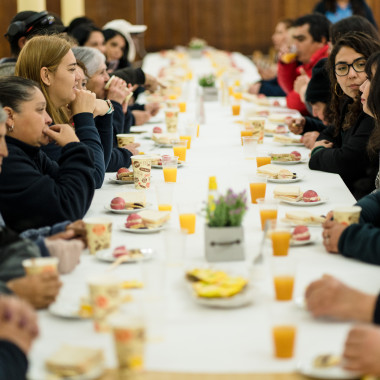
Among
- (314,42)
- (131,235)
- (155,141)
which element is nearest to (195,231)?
(131,235)

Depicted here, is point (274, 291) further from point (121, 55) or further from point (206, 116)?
point (121, 55)

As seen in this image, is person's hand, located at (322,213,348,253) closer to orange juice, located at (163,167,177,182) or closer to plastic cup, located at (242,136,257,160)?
orange juice, located at (163,167,177,182)

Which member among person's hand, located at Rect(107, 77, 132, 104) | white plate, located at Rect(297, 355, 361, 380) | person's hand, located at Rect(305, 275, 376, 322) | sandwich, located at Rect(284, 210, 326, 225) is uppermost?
person's hand, located at Rect(107, 77, 132, 104)

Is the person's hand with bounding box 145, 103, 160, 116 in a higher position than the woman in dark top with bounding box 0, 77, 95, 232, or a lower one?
lower

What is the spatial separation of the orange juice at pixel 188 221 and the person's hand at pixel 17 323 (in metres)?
0.87

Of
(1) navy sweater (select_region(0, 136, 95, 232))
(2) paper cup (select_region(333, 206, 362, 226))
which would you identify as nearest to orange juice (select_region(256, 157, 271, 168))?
(1) navy sweater (select_region(0, 136, 95, 232))

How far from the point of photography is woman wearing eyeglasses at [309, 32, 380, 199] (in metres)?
3.26

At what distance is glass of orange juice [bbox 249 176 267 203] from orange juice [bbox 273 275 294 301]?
3.17 ft

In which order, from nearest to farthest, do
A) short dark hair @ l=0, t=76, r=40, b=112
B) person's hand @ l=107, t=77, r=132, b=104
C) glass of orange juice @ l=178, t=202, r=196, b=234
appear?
glass of orange juice @ l=178, t=202, r=196, b=234 → short dark hair @ l=0, t=76, r=40, b=112 → person's hand @ l=107, t=77, r=132, b=104

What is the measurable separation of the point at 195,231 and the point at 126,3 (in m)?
12.5

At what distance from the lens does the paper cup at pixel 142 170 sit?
9.32 ft

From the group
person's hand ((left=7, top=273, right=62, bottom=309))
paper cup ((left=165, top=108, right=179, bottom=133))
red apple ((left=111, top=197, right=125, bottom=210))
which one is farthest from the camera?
paper cup ((left=165, top=108, right=179, bottom=133))

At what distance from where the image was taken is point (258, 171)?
3092mm

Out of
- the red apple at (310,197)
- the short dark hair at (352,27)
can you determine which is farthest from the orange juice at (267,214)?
the short dark hair at (352,27)
